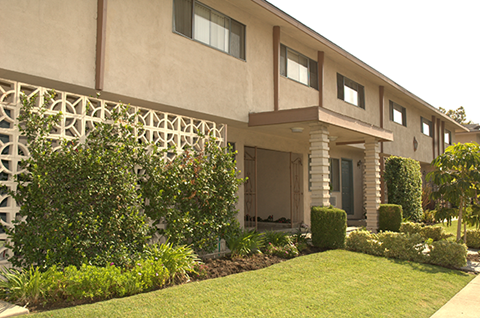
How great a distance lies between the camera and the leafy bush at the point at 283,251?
29.0ft

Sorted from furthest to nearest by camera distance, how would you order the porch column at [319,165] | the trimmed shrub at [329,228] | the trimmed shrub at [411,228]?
the trimmed shrub at [411,228] → the porch column at [319,165] → the trimmed shrub at [329,228]

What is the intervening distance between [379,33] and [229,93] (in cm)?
382

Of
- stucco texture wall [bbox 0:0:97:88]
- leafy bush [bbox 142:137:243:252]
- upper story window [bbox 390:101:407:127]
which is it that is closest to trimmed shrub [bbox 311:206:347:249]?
leafy bush [bbox 142:137:243:252]

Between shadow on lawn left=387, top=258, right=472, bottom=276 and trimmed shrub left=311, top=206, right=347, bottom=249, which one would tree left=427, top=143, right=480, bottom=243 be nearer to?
shadow on lawn left=387, top=258, right=472, bottom=276

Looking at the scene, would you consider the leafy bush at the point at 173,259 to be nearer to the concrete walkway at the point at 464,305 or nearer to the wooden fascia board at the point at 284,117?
the concrete walkway at the point at 464,305

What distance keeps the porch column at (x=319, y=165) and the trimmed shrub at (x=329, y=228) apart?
0.44 m

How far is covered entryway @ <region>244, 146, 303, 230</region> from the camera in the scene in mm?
14492

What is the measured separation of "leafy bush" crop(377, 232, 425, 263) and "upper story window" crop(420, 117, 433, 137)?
16002 mm

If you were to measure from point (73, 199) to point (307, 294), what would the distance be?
379 centimetres

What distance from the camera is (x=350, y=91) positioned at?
1609 cm

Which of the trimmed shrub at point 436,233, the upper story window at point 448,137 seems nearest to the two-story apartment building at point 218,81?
the trimmed shrub at point 436,233

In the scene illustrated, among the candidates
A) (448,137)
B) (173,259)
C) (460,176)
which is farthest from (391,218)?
(448,137)

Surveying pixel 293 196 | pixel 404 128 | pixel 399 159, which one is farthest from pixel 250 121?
pixel 404 128

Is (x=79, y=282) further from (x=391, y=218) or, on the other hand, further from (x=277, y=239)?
(x=391, y=218)
